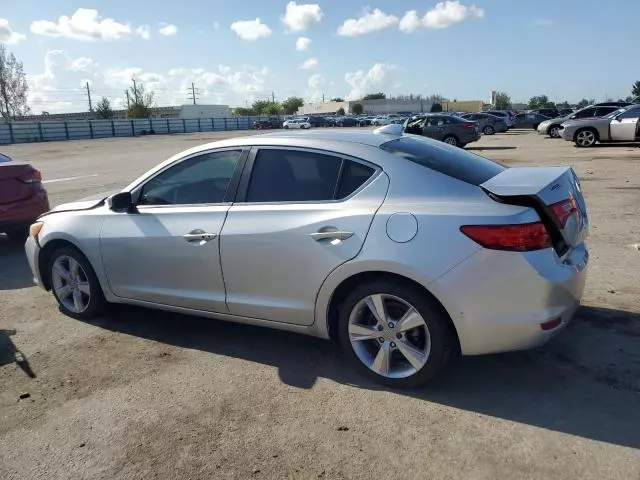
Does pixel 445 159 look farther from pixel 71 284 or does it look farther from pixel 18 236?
pixel 18 236

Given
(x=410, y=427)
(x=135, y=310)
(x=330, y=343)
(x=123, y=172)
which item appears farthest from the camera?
(x=123, y=172)

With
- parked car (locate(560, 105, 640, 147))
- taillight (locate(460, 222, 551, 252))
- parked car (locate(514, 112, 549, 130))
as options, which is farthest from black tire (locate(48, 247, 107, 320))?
parked car (locate(514, 112, 549, 130))

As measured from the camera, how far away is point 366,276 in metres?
3.47

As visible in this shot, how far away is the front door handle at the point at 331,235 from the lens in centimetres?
346

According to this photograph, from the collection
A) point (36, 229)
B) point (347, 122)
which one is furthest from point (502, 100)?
point (36, 229)

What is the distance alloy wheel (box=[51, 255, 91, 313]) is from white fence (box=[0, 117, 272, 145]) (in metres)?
51.8

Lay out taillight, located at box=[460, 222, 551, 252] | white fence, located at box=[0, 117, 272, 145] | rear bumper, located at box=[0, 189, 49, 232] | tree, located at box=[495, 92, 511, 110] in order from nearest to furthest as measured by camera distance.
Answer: taillight, located at box=[460, 222, 551, 252]
rear bumper, located at box=[0, 189, 49, 232]
white fence, located at box=[0, 117, 272, 145]
tree, located at box=[495, 92, 511, 110]

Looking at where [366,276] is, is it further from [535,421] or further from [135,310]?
[135,310]

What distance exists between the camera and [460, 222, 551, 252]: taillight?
3.11 m

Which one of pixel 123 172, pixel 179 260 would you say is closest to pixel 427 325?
pixel 179 260

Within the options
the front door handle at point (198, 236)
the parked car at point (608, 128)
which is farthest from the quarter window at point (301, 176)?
the parked car at point (608, 128)

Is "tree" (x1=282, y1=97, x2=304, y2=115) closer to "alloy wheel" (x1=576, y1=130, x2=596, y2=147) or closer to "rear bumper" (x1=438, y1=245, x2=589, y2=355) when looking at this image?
"alloy wheel" (x1=576, y1=130, x2=596, y2=147)

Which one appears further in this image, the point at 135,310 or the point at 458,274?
the point at 135,310

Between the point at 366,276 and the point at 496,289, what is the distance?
0.78 metres
